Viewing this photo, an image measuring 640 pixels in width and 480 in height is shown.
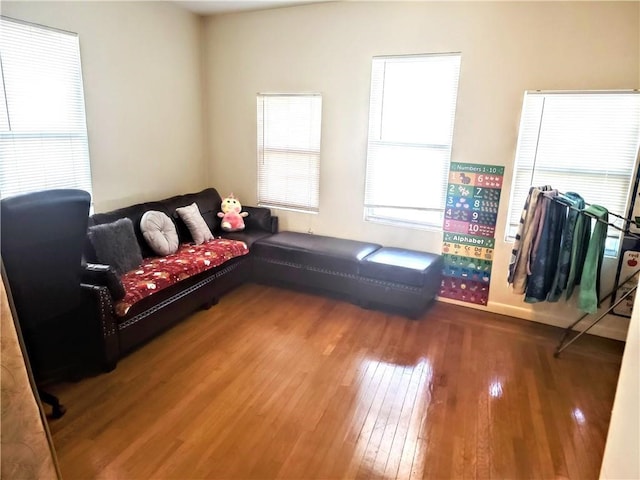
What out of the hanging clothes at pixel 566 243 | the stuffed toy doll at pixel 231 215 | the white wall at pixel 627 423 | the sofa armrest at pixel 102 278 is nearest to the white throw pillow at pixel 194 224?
the stuffed toy doll at pixel 231 215

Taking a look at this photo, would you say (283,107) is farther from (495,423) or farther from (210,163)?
(495,423)

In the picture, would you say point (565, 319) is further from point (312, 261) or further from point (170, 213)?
point (170, 213)

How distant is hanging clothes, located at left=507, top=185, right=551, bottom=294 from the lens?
9.88ft

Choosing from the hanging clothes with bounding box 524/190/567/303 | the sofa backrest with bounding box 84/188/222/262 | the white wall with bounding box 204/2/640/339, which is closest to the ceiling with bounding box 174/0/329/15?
the white wall with bounding box 204/2/640/339

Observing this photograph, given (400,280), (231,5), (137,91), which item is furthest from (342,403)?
(231,5)

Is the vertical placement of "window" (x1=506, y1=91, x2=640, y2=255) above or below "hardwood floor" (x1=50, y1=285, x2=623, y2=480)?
above

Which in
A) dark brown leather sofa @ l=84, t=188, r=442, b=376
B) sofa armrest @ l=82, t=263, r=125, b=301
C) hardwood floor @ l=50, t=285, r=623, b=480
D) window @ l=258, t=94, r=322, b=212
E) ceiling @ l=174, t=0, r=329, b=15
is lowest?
hardwood floor @ l=50, t=285, r=623, b=480

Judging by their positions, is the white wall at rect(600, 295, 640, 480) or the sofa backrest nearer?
the white wall at rect(600, 295, 640, 480)

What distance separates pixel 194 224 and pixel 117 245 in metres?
0.88

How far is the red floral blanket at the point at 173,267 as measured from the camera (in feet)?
9.13

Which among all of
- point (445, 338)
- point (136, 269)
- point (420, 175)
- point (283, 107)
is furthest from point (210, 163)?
point (445, 338)

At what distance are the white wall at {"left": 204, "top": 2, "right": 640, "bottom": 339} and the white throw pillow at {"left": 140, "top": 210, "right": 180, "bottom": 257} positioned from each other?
1256 millimetres

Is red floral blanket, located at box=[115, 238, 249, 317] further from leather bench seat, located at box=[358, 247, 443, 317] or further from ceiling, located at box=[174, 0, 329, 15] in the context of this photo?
ceiling, located at box=[174, 0, 329, 15]

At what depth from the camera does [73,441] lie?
6.74 feet
